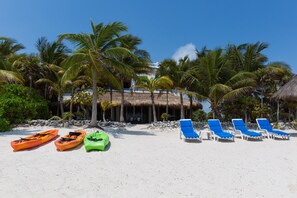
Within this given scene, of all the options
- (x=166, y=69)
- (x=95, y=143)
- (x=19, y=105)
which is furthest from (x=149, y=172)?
(x=166, y=69)

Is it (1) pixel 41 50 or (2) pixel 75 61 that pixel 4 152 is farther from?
(1) pixel 41 50

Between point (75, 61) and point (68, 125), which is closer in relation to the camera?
point (75, 61)

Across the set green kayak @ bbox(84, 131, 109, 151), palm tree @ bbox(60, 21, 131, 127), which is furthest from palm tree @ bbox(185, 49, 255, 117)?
green kayak @ bbox(84, 131, 109, 151)

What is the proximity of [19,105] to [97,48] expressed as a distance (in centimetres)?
550

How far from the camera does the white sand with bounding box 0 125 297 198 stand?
3846 millimetres

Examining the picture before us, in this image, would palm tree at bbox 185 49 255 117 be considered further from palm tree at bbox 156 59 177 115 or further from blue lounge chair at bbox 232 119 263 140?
blue lounge chair at bbox 232 119 263 140

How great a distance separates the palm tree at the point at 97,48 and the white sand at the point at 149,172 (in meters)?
4.50

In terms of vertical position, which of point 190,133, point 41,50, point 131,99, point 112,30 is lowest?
point 190,133

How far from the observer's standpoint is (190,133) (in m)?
8.86

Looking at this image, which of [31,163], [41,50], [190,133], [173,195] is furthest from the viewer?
[41,50]

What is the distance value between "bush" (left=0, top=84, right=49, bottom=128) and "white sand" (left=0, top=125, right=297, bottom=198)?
15.1ft

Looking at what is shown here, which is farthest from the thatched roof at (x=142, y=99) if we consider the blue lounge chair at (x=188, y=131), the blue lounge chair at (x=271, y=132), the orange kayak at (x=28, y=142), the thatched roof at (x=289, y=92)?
the orange kayak at (x=28, y=142)

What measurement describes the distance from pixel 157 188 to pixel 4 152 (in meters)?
5.19

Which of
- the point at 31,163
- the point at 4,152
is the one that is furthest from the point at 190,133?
the point at 4,152
